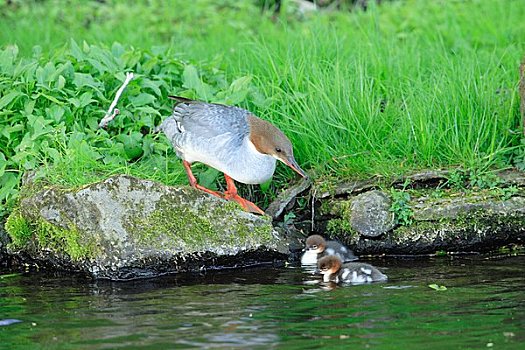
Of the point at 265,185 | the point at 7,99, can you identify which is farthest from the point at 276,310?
the point at 7,99

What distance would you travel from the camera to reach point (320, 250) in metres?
7.32

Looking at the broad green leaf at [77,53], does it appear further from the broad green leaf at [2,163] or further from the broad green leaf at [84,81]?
the broad green leaf at [2,163]

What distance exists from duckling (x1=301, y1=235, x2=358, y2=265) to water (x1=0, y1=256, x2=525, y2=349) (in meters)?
0.12

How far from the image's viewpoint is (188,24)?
12.9 m

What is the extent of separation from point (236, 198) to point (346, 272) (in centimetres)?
140

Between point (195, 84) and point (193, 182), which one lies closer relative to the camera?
point (193, 182)

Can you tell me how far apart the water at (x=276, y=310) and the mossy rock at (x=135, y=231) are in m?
0.17

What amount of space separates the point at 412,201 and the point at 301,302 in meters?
1.90

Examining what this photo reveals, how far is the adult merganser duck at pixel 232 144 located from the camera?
7.46 metres

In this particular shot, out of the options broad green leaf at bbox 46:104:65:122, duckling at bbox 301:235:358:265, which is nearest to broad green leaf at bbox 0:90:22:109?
broad green leaf at bbox 46:104:65:122

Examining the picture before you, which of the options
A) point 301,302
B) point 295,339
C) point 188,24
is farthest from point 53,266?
point 188,24

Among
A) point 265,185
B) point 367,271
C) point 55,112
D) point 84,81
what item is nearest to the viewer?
point 367,271

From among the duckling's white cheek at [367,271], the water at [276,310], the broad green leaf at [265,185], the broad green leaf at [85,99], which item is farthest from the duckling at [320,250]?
the broad green leaf at [85,99]

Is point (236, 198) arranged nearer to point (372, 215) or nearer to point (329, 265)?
point (372, 215)
